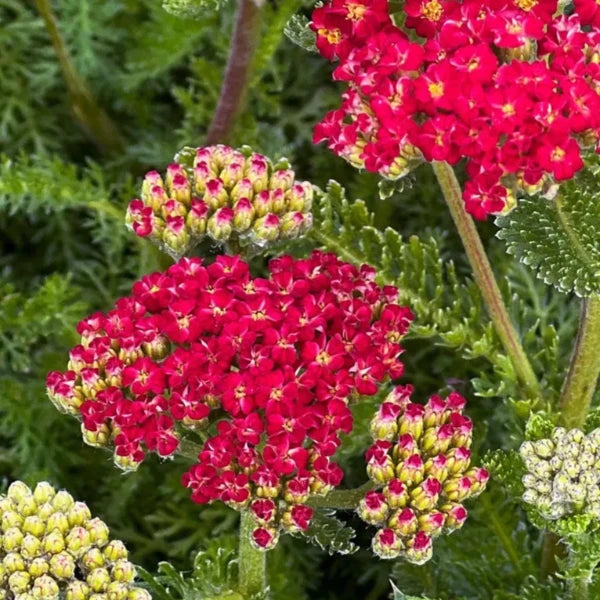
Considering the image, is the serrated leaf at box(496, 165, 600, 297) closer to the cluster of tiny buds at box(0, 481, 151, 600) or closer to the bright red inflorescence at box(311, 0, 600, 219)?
the bright red inflorescence at box(311, 0, 600, 219)

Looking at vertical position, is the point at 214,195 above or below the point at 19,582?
above

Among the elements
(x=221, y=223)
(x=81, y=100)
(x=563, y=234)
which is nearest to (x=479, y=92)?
(x=563, y=234)

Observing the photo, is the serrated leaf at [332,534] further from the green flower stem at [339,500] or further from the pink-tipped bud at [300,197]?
the pink-tipped bud at [300,197]

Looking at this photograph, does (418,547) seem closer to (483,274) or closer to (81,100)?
(483,274)

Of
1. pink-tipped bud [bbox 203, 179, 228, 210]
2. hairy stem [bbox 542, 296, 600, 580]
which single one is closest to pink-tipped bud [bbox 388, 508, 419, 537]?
hairy stem [bbox 542, 296, 600, 580]

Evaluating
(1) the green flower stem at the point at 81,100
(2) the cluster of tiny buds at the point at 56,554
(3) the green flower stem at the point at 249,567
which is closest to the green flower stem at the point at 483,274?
(3) the green flower stem at the point at 249,567
